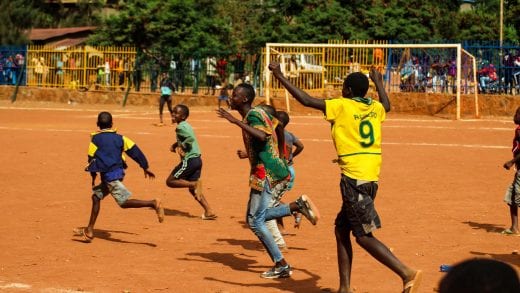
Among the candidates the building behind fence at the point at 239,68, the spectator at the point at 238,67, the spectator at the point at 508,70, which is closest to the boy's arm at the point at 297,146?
the building behind fence at the point at 239,68

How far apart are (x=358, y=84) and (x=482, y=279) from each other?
4.29 meters

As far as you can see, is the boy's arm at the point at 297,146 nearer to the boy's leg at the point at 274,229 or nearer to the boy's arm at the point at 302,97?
the boy's leg at the point at 274,229

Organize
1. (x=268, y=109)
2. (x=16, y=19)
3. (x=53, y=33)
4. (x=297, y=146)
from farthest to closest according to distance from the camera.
Result: (x=16, y=19) → (x=53, y=33) → (x=297, y=146) → (x=268, y=109)

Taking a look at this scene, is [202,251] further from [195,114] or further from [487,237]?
[195,114]

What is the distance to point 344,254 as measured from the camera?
6.72m

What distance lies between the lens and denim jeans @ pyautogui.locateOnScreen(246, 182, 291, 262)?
7512 mm

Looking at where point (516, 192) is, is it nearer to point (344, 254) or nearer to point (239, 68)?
point (344, 254)

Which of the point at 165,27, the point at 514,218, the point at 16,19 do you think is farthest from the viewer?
the point at 16,19

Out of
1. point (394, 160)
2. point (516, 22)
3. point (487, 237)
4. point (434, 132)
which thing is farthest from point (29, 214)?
point (516, 22)

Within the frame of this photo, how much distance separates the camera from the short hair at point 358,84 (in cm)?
645

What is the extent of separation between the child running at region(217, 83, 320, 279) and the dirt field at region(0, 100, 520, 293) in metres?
0.25

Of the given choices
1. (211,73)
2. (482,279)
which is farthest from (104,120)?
(211,73)

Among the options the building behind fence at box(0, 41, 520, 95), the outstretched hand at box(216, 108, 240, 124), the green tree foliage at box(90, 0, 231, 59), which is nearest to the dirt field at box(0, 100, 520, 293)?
the outstretched hand at box(216, 108, 240, 124)

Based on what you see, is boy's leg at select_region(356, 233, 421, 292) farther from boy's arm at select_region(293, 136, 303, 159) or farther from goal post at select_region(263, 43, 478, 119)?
goal post at select_region(263, 43, 478, 119)
